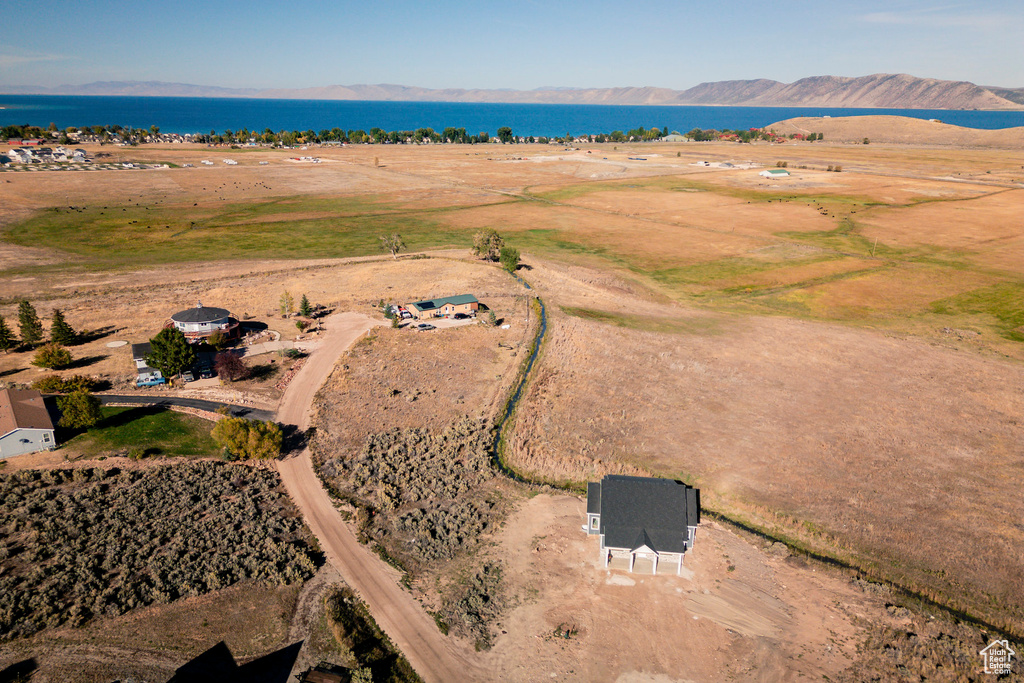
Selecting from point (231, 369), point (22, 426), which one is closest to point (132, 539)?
point (22, 426)

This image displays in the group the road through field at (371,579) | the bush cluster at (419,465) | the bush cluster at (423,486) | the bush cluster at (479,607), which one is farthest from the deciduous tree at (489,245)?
the bush cluster at (479,607)

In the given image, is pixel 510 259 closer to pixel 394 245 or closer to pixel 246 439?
pixel 394 245

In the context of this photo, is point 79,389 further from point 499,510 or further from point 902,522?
point 902,522

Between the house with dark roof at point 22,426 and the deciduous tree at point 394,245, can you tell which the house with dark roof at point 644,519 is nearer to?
the house with dark roof at point 22,426

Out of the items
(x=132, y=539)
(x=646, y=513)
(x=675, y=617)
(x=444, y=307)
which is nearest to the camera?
(x=675, y=617)

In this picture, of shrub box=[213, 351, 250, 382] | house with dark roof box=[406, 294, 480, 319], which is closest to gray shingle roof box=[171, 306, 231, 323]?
shrub box=[213, 351, 250, 382]

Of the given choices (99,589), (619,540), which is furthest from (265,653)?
(619,540)

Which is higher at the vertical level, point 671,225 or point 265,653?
point 671,225
